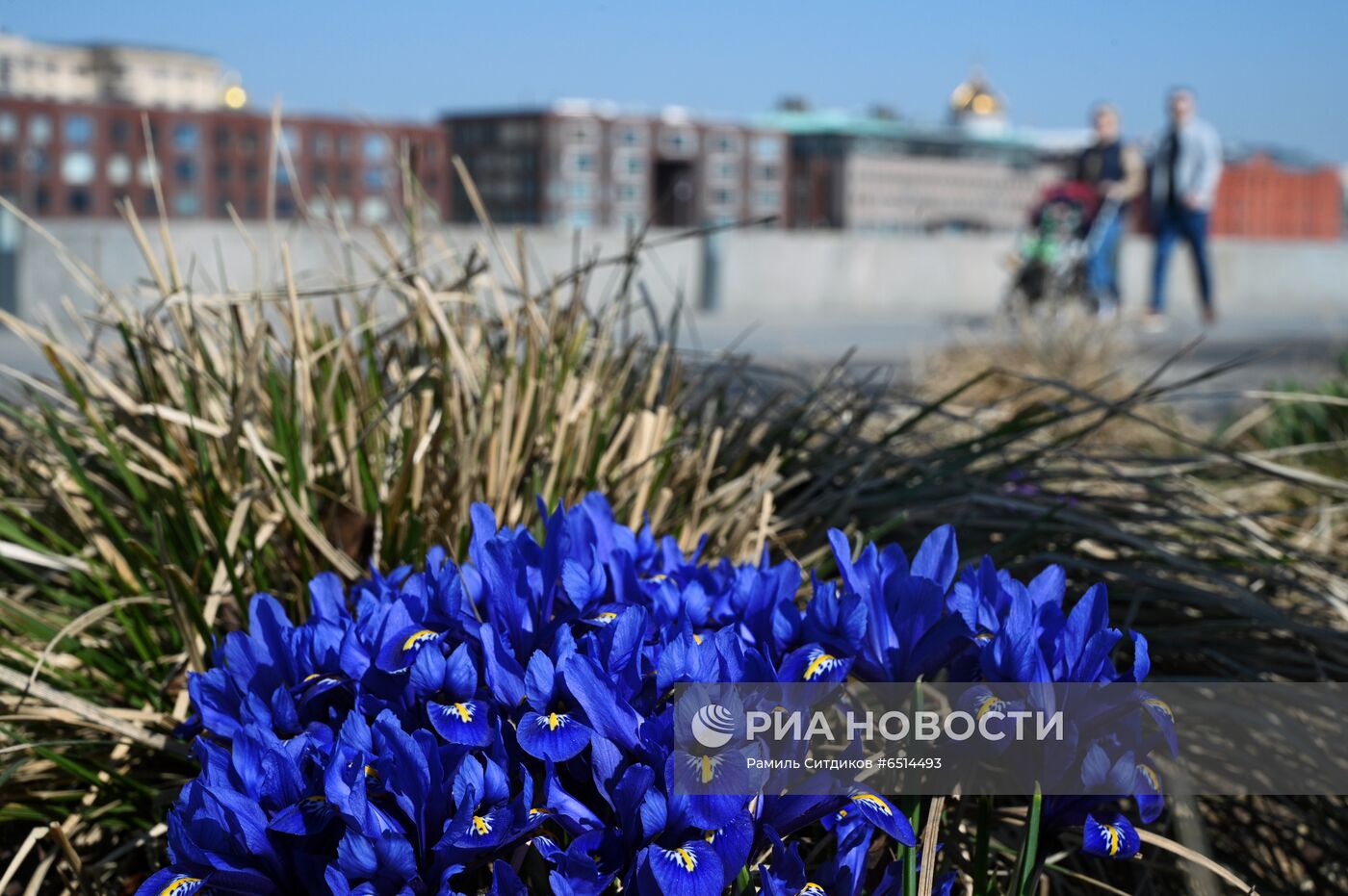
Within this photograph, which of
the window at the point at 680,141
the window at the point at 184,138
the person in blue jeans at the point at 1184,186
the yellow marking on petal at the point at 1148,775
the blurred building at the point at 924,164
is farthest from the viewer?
the blurred building at the point at 924,164

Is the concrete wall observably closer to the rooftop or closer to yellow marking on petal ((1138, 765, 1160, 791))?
yellow marking on petal ((1138, 765, 1160, 791))

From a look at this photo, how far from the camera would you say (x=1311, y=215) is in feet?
228

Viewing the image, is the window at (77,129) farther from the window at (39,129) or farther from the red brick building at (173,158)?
the window at (39,129)

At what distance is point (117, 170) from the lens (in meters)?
26.8

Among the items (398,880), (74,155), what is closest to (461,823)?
(398,880)

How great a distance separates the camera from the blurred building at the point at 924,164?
340 feet

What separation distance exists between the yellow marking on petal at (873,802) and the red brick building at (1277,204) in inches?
2535

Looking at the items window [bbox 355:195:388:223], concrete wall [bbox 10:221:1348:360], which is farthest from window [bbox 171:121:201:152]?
window [bbox 355:195:388:223]

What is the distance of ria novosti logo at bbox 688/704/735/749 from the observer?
1222 millimetres

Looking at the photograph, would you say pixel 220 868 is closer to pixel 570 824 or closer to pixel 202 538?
pixel 570 824

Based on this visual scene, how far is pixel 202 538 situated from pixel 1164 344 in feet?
31.3

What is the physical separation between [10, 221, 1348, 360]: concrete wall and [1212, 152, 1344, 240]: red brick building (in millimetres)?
43412

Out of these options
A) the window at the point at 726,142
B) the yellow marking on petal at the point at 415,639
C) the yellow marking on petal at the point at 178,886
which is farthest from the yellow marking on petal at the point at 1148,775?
the window at the point at 726,142

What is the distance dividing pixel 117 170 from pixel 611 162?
38217 millimetres
